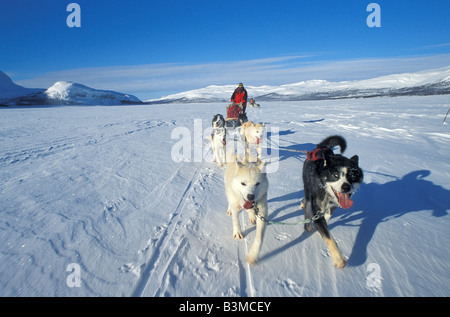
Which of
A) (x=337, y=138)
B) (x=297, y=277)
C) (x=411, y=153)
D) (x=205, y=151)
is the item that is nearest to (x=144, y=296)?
(x=297, y=277)

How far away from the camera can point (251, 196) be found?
7.16ft

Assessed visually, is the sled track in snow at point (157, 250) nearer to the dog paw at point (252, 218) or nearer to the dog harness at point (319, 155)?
the dog paw at point (252, 218)

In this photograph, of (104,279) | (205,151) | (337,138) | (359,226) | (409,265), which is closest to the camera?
(104,279)

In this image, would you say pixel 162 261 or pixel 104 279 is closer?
pixel 104 279

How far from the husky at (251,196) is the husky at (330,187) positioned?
1.69ft

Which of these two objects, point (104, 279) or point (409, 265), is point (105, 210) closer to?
point (104, 279)

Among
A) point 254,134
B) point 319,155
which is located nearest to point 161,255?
point 319,155

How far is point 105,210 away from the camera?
9.92 ft

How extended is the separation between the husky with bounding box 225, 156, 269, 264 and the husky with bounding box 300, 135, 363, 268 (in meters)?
0.52

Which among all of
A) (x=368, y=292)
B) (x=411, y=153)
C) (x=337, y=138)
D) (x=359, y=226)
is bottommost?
(x=368, y=292)

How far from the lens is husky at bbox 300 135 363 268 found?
2.08 metres

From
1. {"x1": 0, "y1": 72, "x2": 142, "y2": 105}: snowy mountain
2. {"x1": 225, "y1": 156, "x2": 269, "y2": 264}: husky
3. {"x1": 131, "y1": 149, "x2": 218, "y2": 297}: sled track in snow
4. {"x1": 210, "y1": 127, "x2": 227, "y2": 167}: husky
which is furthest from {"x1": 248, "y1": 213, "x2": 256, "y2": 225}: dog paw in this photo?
{"x1": 0, "y1": 72, "x2": 142, "y2": 105}: snowy mountain
